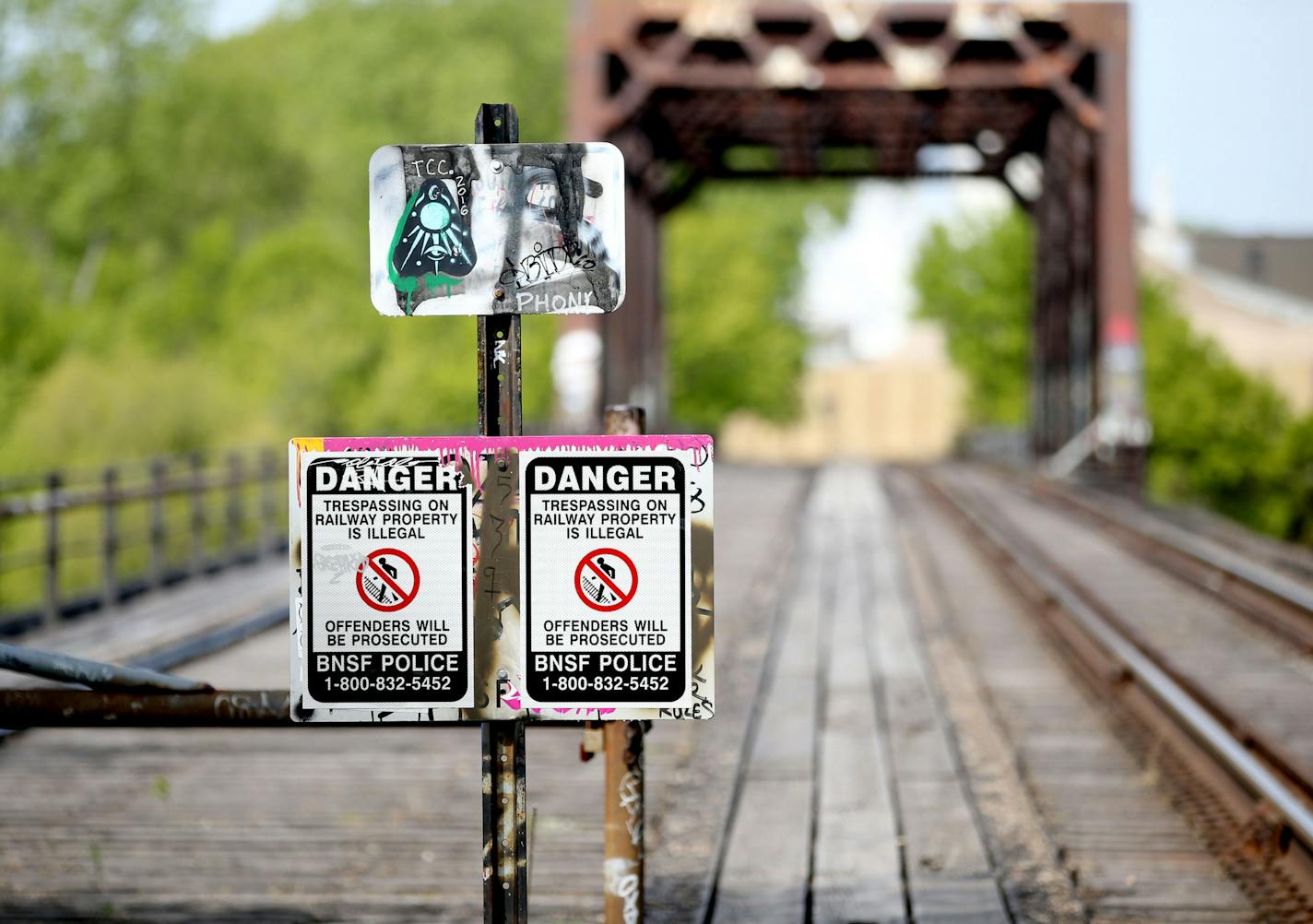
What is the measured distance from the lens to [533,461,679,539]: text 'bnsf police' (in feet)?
8.74

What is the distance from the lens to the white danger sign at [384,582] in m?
2.69

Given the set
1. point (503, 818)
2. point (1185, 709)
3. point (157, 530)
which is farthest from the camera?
point (157, 530)

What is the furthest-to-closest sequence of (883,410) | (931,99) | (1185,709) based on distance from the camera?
(883,410) < (931,99) < (1185,709)

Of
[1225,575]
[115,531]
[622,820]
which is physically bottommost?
[1225,575]

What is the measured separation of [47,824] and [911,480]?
979 inches

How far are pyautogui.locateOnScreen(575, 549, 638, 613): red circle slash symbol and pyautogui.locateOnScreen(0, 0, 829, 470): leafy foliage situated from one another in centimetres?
2510

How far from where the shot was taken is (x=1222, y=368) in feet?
160

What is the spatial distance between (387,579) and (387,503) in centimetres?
14

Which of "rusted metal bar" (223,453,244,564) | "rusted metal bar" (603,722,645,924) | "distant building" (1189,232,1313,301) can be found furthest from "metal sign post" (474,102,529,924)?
"distant building" (1189,232,1313,301)

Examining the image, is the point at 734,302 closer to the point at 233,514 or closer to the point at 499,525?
the point at 233,514

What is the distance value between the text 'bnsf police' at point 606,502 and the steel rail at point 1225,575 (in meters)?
7.27

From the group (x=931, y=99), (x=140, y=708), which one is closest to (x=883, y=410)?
(x=931, y=99)

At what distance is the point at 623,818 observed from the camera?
3.05 metres

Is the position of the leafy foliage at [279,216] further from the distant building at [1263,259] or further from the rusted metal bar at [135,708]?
the distant building at [1263,259]
